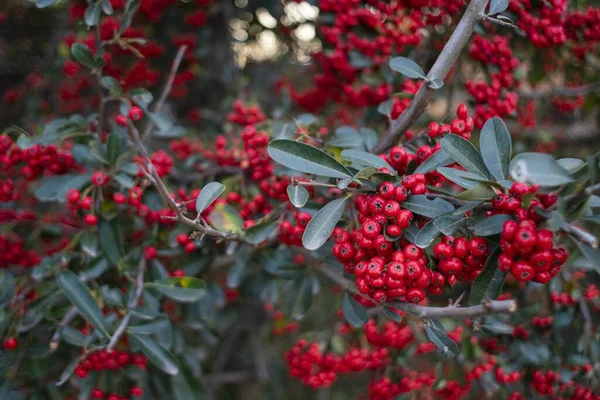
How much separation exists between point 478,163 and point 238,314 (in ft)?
7.76

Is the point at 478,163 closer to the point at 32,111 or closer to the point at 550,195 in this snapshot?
the point at 550,195

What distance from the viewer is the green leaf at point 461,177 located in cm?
114

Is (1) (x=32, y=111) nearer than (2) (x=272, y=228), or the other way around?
(2) (x=272, y=228)

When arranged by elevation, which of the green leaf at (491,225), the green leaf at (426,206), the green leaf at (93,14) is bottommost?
the green leaf at (426,206)

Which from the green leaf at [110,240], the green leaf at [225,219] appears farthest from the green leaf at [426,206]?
the green leaf at [110,240]

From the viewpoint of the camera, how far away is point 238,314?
3256 millimetres

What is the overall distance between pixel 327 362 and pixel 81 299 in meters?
1.08

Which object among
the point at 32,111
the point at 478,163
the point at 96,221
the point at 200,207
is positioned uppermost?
the point at 478,163

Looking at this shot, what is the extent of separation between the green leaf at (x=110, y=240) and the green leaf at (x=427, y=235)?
1164 mm

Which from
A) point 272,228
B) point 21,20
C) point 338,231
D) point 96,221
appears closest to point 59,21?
point 21,20

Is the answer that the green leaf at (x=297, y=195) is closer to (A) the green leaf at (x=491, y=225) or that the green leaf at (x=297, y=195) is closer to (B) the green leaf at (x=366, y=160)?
(B) the green leaf at (x=366, y=160)

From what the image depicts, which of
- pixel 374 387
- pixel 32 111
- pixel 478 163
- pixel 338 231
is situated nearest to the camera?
pixel 478 163

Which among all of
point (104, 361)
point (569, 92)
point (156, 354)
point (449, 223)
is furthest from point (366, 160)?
point (569, 92)

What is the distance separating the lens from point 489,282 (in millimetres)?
1193
